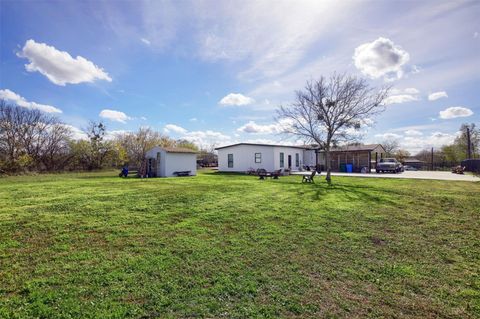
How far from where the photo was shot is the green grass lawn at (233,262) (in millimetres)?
2783

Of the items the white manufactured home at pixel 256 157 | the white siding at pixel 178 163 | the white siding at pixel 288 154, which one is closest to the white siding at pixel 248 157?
the white manufactured home at pixel 256 157

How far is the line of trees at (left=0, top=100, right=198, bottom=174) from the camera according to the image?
25.8 m

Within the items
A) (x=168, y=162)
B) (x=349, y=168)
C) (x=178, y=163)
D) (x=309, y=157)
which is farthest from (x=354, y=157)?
(x=168, y=162)

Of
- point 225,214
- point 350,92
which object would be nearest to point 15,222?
point 225,214

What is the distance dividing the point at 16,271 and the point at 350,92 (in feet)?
59.3

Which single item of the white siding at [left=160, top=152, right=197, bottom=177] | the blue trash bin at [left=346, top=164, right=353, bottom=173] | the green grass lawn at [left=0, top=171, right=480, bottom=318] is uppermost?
the white siding at [left=160, top=152, right=197, bottom=177]

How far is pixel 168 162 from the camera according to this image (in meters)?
20.1

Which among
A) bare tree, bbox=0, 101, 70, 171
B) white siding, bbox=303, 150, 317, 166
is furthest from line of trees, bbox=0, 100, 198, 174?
white siding, bbox=303, 150, 317, 166

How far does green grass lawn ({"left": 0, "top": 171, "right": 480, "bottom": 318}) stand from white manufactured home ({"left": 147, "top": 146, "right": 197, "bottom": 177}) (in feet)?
42.3

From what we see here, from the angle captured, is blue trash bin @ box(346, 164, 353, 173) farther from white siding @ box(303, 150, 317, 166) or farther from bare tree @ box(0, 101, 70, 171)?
bare tree @ box(0, 101, 70, 171)

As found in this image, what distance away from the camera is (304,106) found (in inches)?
704

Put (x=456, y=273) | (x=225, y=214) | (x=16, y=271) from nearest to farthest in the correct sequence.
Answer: (x=16, y=271), (x=456, y=273), (x=225, y=214)

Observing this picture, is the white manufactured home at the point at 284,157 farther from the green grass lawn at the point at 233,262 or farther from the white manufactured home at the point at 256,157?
the green grass lawn at the point at 233,262

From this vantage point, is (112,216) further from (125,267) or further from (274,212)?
(274,212)
